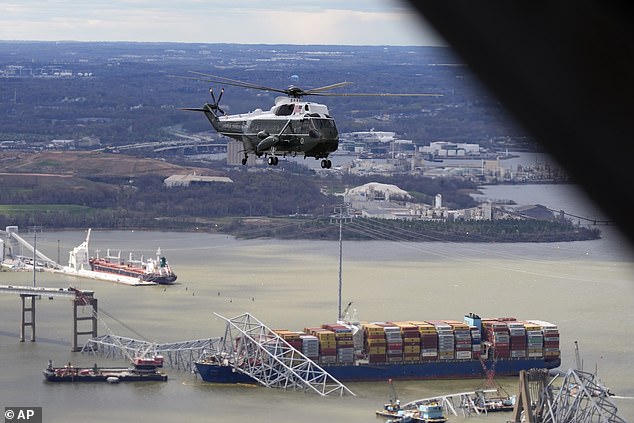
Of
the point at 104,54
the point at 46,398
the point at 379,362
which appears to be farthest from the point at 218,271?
the point at 104,54

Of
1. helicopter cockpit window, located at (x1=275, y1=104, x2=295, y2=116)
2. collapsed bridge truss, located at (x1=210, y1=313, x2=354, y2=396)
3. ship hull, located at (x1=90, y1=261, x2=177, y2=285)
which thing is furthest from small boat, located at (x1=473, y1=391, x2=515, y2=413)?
helicopter cockpit window, located at (x1=275, y1=104, x2=295, y2=116)

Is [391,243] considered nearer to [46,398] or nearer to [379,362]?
[379,362]

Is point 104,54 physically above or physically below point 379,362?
above

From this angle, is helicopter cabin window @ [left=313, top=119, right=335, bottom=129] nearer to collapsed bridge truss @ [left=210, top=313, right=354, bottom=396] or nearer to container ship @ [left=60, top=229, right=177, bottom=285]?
collapsed bridge truss @ [left=210, top=313, right=354, bottom=396]

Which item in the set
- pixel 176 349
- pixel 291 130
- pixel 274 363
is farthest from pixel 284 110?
pixel 274 363

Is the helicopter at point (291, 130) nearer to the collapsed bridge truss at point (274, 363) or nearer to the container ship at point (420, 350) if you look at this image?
the collapsed bridge truss at point (274, 363)

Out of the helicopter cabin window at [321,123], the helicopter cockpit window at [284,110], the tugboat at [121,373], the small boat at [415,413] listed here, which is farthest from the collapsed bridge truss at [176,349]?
the helicopter cabin window at [321,123]

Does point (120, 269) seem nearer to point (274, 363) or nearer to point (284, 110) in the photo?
point (274, 363)
